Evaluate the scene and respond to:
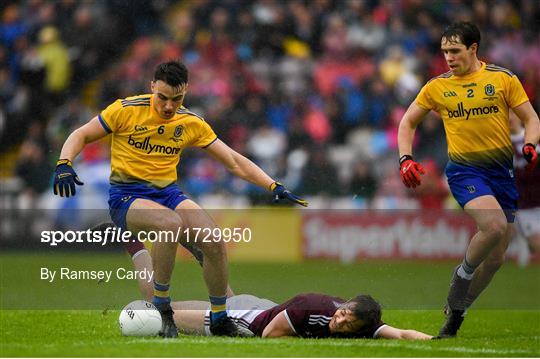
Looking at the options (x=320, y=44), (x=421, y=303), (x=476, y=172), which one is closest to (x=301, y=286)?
(x=421, y=303)

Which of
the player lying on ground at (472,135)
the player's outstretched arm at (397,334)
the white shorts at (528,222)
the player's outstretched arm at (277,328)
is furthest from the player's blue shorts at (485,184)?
the white shorts at (528,222)

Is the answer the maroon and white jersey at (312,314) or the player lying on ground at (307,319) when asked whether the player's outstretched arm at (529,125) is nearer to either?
the player lying on ground at (307,319)

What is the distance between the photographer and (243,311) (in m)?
8.84

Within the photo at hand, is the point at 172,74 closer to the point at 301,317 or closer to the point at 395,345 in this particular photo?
the point at 301,317

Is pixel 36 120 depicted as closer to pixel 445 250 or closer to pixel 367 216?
pixel 367 216

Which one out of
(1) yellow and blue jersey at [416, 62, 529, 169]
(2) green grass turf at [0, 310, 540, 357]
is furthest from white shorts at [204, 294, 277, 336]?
(1) yellow and blue jersey at [416, 62, 529, 169]

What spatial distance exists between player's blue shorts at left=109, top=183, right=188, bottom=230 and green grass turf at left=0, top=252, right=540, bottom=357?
80 centimetres

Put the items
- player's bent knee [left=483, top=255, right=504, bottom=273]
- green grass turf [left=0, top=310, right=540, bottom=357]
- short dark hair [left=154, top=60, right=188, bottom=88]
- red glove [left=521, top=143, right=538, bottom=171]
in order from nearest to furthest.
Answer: green grass turf [left=0, top=310, right=540, bottom=357] → short dark hair [left=154, top=60, right=188, bottom=88] → red glove [left=521, top=143, right=538, bottom=171] → player's bent knee [left=483, top=255, right=504, bottom=273]

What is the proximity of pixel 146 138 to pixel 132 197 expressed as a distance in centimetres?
47

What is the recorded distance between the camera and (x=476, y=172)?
910cm

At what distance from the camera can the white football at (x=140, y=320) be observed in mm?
8586

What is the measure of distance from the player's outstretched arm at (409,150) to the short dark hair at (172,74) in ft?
6.02

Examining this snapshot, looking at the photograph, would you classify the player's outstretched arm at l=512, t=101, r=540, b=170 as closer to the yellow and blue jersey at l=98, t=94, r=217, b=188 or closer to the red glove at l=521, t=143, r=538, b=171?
the red glove at l=521, t=143, r=538, b=171

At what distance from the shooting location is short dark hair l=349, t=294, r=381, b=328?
837 centimetres
